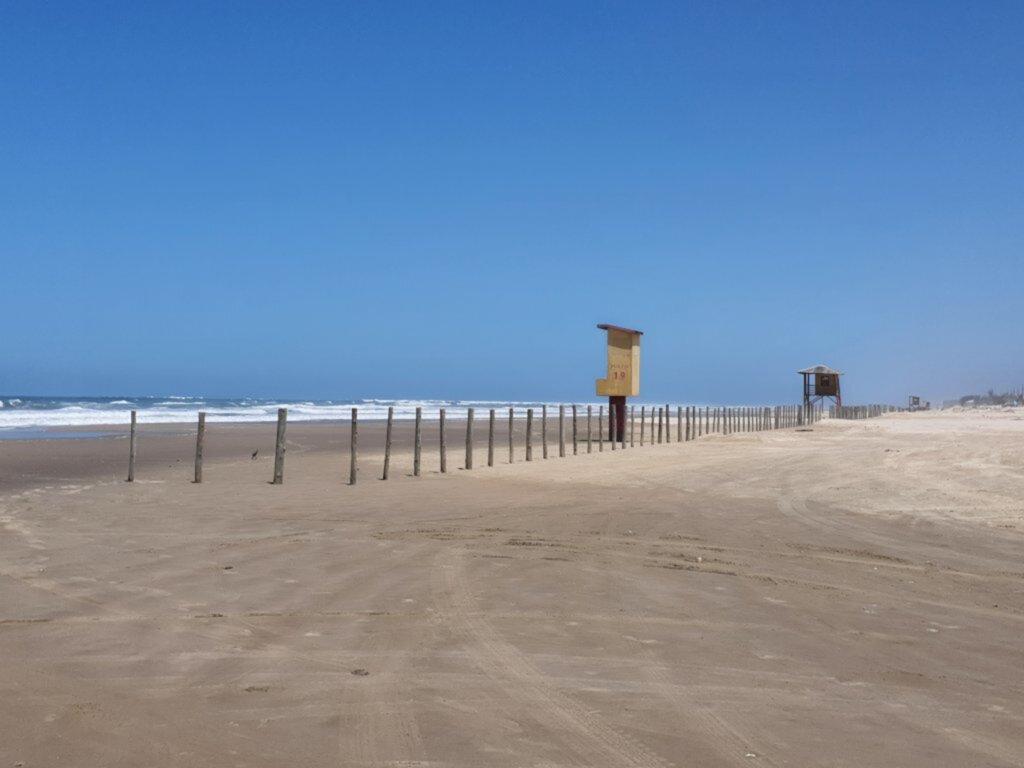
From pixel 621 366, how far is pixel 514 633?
24822mm

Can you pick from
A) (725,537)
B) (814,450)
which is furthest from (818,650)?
(814,450)

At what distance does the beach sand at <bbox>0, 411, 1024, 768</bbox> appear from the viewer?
167 inches

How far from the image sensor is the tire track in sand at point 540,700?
407 centimetres

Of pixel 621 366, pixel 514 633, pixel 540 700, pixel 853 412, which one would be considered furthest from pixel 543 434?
pixel 853 412

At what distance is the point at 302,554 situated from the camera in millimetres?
9180

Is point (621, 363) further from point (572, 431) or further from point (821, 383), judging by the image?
point (821, 383)

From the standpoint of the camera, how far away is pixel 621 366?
100 feet

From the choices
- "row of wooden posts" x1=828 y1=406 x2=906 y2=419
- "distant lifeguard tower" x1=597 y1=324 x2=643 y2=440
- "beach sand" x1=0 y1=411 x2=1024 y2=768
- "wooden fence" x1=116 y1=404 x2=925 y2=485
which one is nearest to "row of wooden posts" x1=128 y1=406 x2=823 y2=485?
"wooden fence" x1=116 y1=404 x2=925 y2=485

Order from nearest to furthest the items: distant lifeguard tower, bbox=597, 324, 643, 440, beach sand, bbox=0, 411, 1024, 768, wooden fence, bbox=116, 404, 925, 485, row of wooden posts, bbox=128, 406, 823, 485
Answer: beach sand, bbox=0, 411, 1024, 768, row of wooden posts, bbox=128, 406, 823, 485, wooden fence, bbox=116, 404, 925, 485, distant lifeguard tower, bbox=597, 324, 643, 440

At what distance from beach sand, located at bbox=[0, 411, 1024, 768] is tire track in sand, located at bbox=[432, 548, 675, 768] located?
0.01 meters

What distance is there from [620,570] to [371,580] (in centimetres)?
213

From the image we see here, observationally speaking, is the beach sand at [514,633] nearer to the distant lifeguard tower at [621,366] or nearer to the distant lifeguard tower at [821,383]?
the distant lifeguard tower at [621,366]

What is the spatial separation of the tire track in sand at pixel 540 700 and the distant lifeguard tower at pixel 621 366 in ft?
77.8

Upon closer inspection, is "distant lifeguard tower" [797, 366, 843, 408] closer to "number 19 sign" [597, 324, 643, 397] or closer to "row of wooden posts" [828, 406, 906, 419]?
"row of wooden posts" [828, 406, 906, 419]
